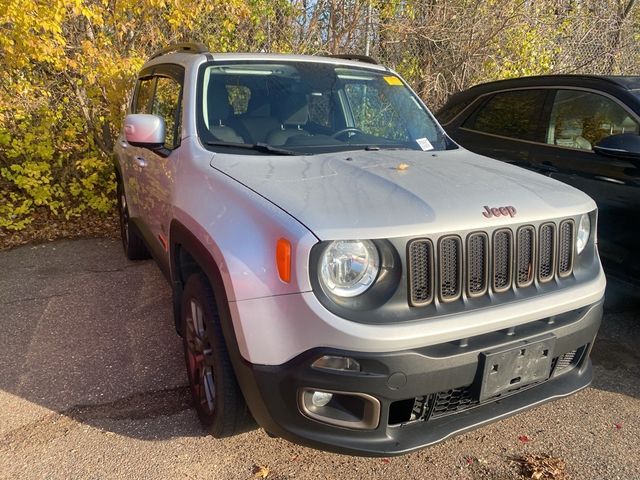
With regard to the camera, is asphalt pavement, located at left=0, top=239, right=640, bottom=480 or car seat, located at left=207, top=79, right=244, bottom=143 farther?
car seat, located at left=207, top=79, right=244, bottom=143

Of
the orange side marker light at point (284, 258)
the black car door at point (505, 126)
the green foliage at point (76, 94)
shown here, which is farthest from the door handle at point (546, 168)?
the green foliage at point (76, 94)

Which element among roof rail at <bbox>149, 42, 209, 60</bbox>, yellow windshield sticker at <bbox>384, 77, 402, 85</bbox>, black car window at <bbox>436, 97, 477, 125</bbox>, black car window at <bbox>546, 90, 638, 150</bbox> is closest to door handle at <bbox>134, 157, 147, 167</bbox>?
roof rail at <bbox>149, 42, 209, 60</bbox>

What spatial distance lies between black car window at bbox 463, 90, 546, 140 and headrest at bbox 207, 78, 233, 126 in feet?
8.70

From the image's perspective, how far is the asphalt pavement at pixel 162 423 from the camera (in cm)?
247

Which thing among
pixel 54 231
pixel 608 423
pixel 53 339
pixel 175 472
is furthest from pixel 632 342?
pixel 54 231

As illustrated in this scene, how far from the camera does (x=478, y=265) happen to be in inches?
83.6

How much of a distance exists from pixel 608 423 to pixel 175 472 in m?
2.24

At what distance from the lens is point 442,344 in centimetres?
199

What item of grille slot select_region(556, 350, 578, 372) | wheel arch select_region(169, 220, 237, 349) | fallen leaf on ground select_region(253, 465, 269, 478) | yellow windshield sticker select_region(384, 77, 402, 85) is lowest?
fallen leaf on ground select_region(253, 465, 269, 478)

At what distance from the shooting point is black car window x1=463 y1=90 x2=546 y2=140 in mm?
4469

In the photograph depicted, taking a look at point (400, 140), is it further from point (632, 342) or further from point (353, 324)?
point (632, 342)

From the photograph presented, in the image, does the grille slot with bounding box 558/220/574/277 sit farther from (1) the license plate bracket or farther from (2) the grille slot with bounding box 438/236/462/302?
(2) the grille slot with bounding box 438/236/462/302

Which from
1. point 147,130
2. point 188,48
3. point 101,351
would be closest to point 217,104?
point 147,130

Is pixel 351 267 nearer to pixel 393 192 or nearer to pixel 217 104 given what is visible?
pixel 393 192
